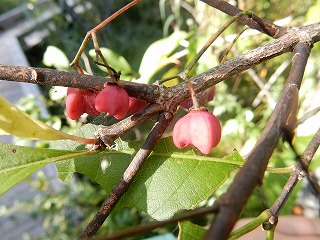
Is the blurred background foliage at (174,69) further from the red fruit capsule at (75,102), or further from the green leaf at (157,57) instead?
the red fruit capsule at (75,102)

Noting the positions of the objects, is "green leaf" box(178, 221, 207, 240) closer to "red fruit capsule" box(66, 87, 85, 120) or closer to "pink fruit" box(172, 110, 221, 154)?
"pink fruit" box(172, 110, 221, 154)

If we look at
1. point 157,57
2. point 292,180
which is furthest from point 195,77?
point 157,57

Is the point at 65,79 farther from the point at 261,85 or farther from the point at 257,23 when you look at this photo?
the point at 261,85

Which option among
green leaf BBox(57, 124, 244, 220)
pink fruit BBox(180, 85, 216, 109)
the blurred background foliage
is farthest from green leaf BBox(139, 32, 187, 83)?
green leaf BBox(57, 124, 244, 220)

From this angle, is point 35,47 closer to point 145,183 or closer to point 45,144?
point 45,144

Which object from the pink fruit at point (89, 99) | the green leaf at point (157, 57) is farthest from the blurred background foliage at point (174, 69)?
the pink fruit at point (89, 99)

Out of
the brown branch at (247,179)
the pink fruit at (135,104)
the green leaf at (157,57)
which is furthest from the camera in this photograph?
the green leaf at (157,57)
